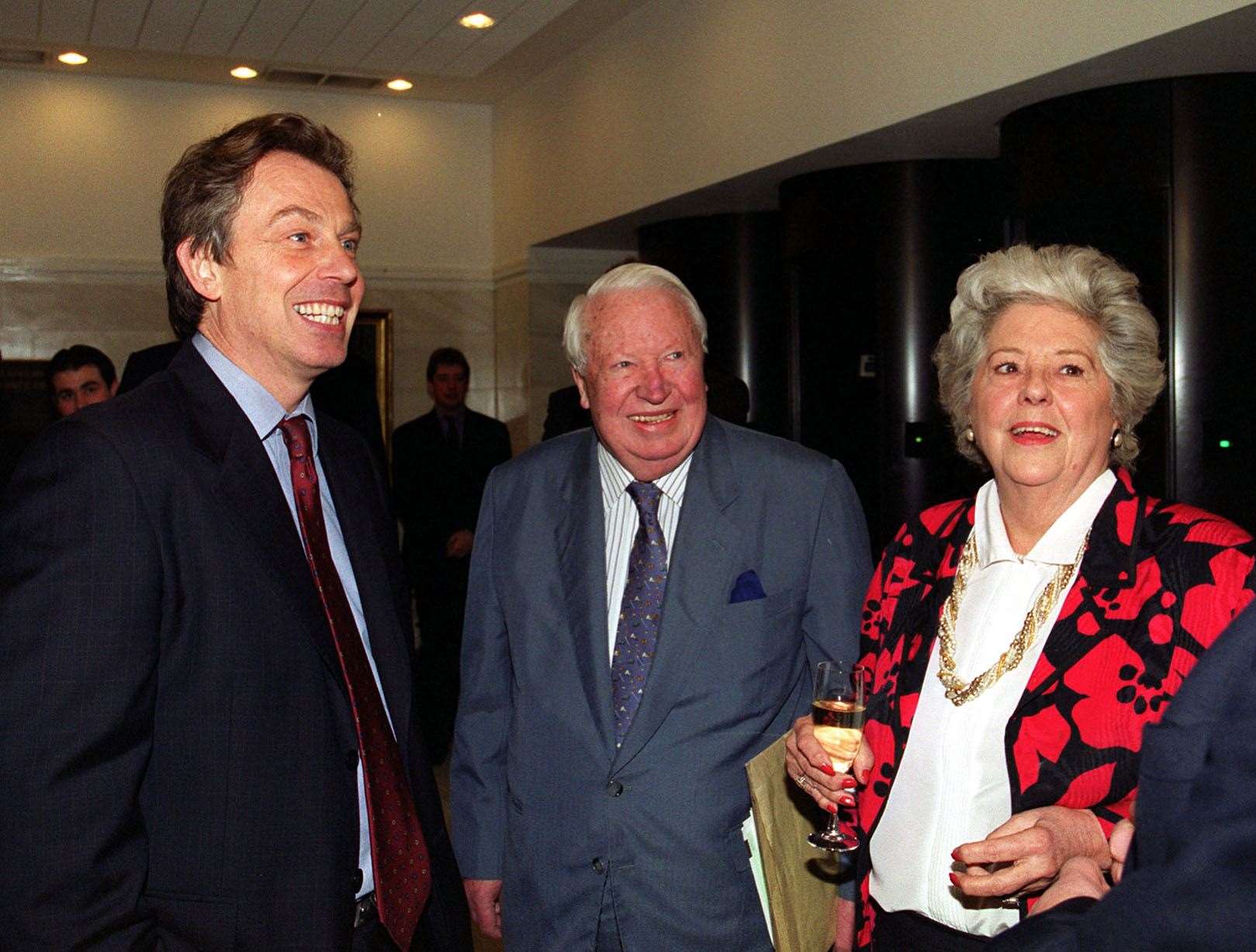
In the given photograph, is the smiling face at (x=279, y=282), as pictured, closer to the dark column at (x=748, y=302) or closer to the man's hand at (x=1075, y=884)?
the man's hand at (x=1075, y=884)

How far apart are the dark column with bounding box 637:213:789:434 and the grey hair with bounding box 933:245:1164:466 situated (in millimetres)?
5459

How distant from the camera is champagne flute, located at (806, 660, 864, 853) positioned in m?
1.88

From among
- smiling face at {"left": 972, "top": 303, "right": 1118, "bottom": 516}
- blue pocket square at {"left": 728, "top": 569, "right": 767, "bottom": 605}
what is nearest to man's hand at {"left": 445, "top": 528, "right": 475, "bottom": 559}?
blue pocket square at {"left": 728, "top": 569, "right": 767, "bottom": 605}

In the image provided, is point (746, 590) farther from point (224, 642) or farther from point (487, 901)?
point (224, 642)

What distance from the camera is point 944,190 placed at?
20.3 ft

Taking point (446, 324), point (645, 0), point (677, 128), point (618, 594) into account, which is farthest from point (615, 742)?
point (446, 324)

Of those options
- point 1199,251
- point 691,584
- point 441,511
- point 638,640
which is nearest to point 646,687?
point 638,640

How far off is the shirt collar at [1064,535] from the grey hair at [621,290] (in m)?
0.72

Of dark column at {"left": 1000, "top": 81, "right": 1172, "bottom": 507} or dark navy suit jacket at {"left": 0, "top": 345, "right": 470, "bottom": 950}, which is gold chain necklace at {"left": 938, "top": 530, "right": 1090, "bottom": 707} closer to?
dark navy suit jacket at {"left": 0, "top": 345, "right": 470, "bottom": 950}

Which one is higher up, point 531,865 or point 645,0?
point 645,0

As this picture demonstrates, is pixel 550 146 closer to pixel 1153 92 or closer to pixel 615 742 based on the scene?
pixel 1153 92

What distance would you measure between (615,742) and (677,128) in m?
5.56

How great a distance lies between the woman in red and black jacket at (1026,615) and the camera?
1.77 m

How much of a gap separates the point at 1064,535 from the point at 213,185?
145 centimetres
